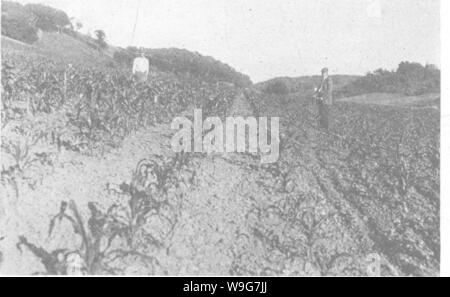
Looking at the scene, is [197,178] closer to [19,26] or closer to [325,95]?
[325,95]

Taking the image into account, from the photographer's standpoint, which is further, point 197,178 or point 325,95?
point 325,95

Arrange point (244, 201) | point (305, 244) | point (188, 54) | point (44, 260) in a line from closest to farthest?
point (44, 260) → point (305, 244) → point (244, 201) → point (188, 54)

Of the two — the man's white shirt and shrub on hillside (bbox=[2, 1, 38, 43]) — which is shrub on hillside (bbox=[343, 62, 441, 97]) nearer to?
the man's white shirt

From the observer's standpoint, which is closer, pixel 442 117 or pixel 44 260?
pixel 44 260

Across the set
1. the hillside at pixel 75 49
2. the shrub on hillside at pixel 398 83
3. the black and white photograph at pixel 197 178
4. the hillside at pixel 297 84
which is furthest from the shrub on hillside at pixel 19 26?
the shrub on hillside at pixel 398 83

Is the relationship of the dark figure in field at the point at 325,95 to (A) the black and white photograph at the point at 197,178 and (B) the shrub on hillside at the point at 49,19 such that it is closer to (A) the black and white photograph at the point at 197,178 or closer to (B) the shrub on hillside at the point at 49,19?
(A) the black and white photograph at the point at 197,178

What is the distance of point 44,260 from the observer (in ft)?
8.86

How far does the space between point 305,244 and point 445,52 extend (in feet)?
8.65

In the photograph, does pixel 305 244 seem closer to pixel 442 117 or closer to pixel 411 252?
pixel 411 252

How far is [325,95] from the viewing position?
6043mm

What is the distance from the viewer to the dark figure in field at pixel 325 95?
237 inches

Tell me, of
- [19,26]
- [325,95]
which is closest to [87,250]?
[325,95]

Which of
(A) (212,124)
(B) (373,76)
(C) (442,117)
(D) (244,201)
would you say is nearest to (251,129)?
(A) (212,124)
